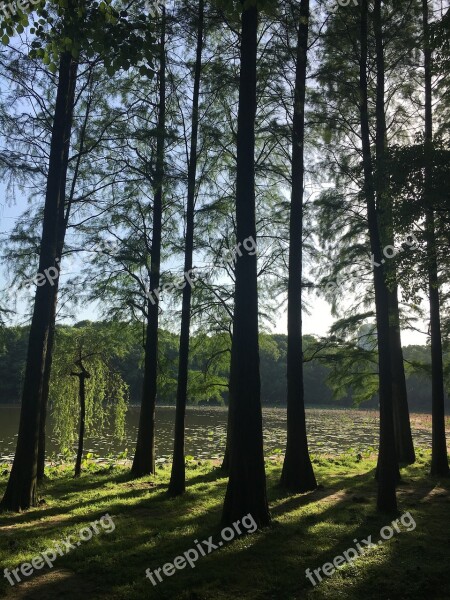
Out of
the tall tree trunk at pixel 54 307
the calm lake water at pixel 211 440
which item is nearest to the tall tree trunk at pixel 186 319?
the tall tree trunk at pixel 54 307

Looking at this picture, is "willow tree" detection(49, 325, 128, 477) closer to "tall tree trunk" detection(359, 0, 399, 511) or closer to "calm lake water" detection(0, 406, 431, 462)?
"calm lake water" detection(0, 406, 431, 462)

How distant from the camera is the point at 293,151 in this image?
11109mm

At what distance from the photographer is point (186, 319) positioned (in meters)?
10.2

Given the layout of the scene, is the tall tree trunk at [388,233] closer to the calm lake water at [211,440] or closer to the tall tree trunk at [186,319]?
the calm lake water at [211,440]

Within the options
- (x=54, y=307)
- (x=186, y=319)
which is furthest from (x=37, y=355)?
(x=186, y=319)

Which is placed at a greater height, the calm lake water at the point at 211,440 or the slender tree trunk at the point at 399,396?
the slender tree trunk at the point at 399,396

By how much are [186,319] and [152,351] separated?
2.52m

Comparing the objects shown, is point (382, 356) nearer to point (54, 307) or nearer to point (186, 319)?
point (186, 319)

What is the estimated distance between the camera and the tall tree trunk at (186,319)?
9.58 metres

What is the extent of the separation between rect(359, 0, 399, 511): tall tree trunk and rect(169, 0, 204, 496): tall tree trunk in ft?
12.4

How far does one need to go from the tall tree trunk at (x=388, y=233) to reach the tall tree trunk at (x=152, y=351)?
502cm

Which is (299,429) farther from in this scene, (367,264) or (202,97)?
(202,97)

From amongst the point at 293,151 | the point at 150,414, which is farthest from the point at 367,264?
the point at 150,414

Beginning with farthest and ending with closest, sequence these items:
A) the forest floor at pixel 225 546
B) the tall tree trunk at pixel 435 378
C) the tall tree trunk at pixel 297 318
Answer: the tall tree trunk at pixel 435 378, the tall tree trunk at pixel 297 318, the forest floor at pixel 225 546
